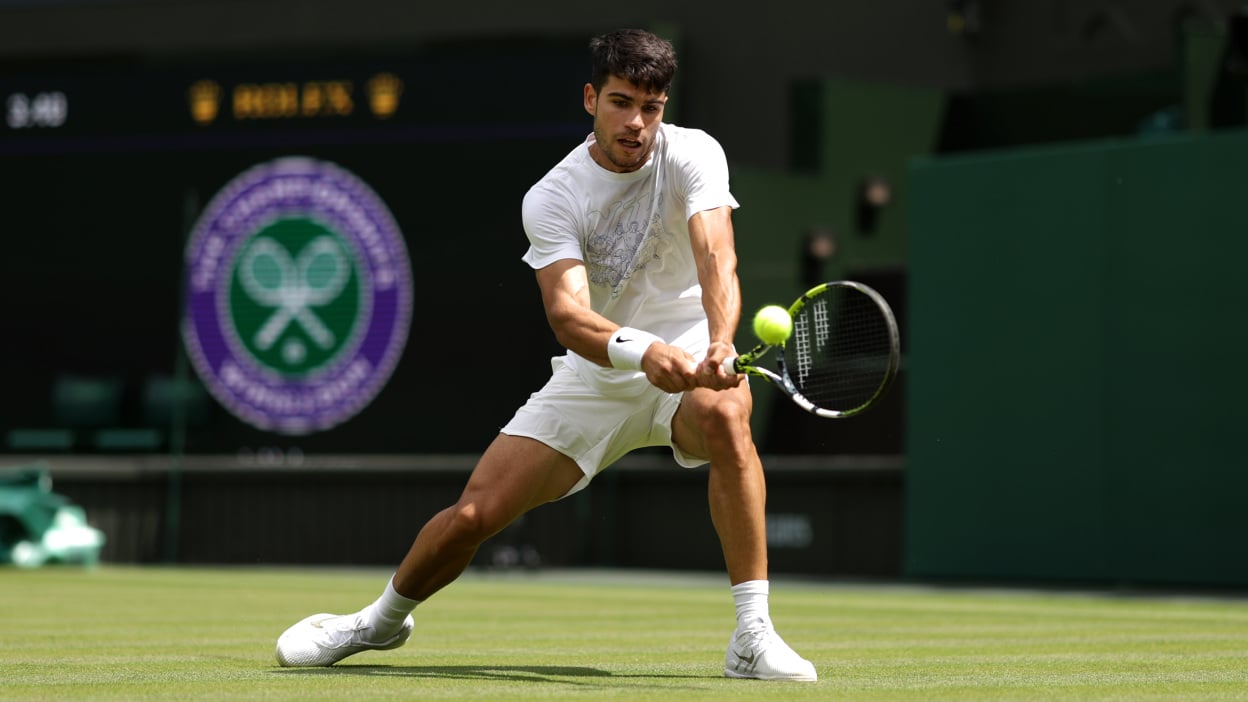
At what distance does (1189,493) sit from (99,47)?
1042 centimetres

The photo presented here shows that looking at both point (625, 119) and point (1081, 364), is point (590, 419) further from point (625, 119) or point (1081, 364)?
point (1081, 364)

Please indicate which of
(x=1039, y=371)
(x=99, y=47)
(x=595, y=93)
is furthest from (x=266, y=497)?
(x=595, y=93)

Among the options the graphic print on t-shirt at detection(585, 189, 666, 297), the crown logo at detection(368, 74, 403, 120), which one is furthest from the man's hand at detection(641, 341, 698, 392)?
the crown logo at detection(368, 74, 403, 120)

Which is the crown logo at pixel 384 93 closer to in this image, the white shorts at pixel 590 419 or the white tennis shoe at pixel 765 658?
the white shorts at pixel 590 419

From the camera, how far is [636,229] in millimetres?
6324

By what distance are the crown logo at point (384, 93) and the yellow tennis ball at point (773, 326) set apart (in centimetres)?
1221

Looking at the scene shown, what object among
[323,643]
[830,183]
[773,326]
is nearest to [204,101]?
[830,183]

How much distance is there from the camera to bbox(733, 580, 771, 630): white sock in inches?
234

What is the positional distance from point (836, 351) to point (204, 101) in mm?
12690

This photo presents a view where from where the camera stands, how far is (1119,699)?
18.1 feet

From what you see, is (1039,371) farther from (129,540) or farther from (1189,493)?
(129,540)

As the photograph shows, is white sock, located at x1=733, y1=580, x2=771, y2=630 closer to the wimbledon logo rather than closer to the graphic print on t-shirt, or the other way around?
the graphic print on t-shirt

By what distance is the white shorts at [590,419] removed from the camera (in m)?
6.28

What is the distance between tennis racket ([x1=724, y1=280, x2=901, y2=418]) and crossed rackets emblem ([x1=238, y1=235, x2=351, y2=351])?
38.8ft
